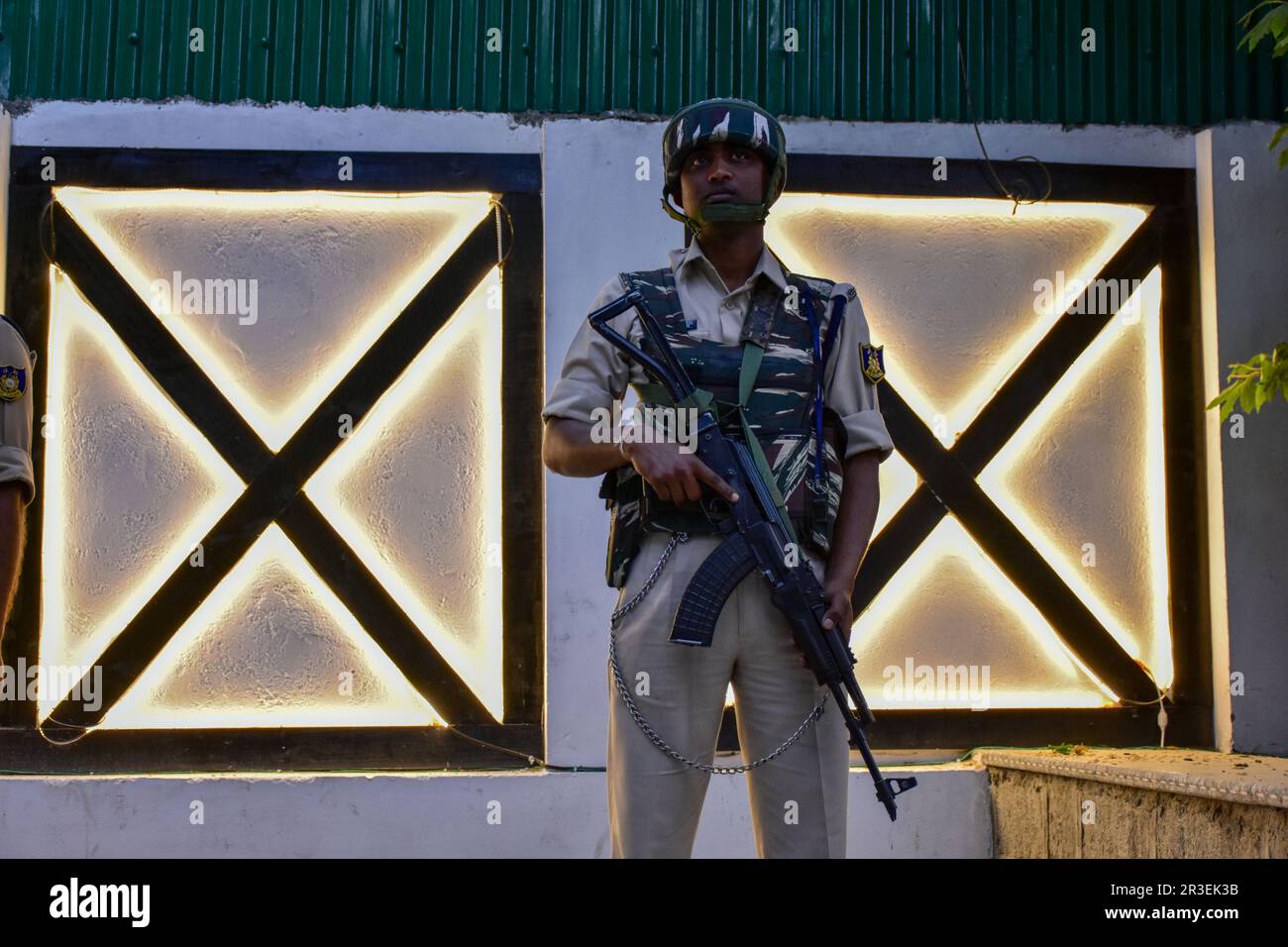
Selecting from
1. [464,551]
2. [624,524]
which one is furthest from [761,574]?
[464,551]

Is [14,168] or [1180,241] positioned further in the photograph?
[1180,241]

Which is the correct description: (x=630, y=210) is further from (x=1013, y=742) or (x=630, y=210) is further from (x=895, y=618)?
(x=1013, y=742)

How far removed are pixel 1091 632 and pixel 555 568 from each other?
2013mm

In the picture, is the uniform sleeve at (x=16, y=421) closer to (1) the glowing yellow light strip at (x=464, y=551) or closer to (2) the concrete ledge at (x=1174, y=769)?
(1) the glowing yellow light strip at (x=464, y=551)

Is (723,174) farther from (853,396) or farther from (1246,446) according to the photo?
(1246,446)

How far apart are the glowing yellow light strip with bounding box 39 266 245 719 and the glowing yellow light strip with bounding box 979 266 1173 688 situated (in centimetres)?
285

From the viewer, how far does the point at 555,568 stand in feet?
14.9

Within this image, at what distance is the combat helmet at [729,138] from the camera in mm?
2518

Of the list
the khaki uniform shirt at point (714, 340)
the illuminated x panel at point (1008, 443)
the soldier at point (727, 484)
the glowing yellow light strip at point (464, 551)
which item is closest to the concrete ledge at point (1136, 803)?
the illuminated x panel at point (1008, 443)

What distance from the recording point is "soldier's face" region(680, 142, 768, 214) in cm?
253

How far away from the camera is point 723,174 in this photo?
2.52m
